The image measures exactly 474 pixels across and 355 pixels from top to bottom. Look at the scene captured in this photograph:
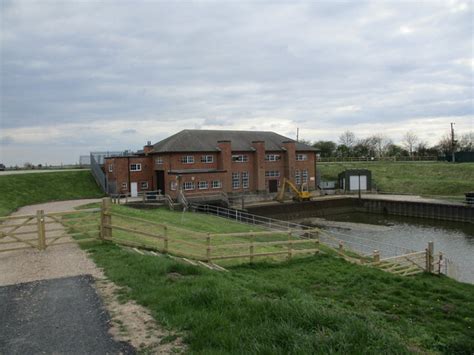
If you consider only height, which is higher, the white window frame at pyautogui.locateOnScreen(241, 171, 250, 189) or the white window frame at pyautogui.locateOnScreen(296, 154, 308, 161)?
the white window frame at pyautogui.locateOnScreen(296, 154, 308, 161)

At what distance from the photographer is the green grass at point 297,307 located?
Answer: 611cm

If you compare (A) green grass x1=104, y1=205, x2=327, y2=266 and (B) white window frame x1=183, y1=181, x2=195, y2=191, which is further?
(B) white window frame x1=183, y1=181, x2=195, y2=191

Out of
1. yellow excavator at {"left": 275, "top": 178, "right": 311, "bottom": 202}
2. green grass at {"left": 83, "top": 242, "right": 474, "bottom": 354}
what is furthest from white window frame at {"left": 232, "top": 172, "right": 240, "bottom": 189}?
green grass at {"left": 83, "top": 242, "right": 474, "bottom": 354}

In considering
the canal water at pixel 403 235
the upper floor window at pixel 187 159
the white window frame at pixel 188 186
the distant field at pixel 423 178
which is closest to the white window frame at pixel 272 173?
the canal water at pixel 403 235

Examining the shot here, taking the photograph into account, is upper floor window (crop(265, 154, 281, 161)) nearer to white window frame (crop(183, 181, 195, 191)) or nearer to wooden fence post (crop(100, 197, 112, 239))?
white window frame (crop(183, 181, 195, 191))

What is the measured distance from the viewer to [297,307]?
732 centimetres

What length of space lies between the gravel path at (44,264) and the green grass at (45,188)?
1916 centimetres

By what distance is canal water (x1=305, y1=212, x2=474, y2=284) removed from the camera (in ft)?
81.3

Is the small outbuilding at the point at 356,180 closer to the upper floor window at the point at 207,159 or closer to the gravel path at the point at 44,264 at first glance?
the upper floor window at the point at 207,159

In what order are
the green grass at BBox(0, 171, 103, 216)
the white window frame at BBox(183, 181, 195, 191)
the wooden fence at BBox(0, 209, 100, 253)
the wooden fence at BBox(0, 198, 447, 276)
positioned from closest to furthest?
1. the wooden fence at BBox(0, 209, 100, 253)
2. the wooden fence at BBox(0, 198, 447, 276)
3. the green grass at BBox(0, 171, 103, 216)
4. the white window frame at BBox(183, 181, 195, 191)

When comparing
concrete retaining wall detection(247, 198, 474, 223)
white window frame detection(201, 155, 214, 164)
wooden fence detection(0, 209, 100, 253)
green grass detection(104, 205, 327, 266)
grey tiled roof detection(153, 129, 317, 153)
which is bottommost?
concrete retaining wall detection(247, 198, 474, 223)

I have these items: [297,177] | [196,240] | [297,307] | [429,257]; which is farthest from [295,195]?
[297,307]

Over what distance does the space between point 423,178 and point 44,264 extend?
60836mm

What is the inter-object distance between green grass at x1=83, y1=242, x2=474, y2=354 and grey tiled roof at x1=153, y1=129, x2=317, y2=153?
3169cm
